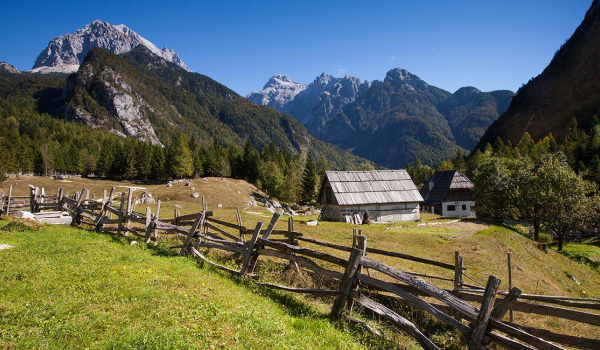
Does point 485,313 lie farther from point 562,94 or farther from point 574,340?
point 562,94

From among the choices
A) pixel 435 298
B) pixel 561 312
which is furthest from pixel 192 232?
pixel 561 312

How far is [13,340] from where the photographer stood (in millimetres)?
4840

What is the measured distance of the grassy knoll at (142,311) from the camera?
5.02 meters

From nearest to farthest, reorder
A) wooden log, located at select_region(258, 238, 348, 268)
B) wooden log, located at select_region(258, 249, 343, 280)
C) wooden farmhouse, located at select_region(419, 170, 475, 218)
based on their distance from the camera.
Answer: wooden log, located at select_region(258, 238, 348, 268) → wooden log, located at select_region(258, 249, 343, 280) → wooden farmhouse, located at select_region(419, 170, 475, 218)

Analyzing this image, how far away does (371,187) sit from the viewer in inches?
1553

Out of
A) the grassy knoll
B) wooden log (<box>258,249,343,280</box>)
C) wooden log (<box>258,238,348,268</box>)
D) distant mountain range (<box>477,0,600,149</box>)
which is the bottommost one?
the grassy knoll

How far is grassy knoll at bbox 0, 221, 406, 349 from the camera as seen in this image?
16.5 feet

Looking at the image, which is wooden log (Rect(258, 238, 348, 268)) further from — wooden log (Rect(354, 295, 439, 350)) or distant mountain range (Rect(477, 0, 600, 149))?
distant mountain range (Rect(477, 0, 600, 149))

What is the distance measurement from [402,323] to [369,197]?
32670 mm

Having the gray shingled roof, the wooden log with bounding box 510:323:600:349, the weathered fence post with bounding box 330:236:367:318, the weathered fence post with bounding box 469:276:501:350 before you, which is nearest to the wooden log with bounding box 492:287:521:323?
the weathered fence post with bounding box 469:276:501:350

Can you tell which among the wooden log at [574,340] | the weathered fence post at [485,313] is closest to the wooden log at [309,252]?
the weathered fence post at [485,313]

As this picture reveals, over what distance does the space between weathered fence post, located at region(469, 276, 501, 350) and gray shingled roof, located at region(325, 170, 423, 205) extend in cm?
3141

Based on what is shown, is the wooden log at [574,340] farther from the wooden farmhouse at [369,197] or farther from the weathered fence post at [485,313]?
the wooden farmhouse at [369,197]

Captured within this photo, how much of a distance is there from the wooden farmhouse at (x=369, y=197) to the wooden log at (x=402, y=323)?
98.5 feet
